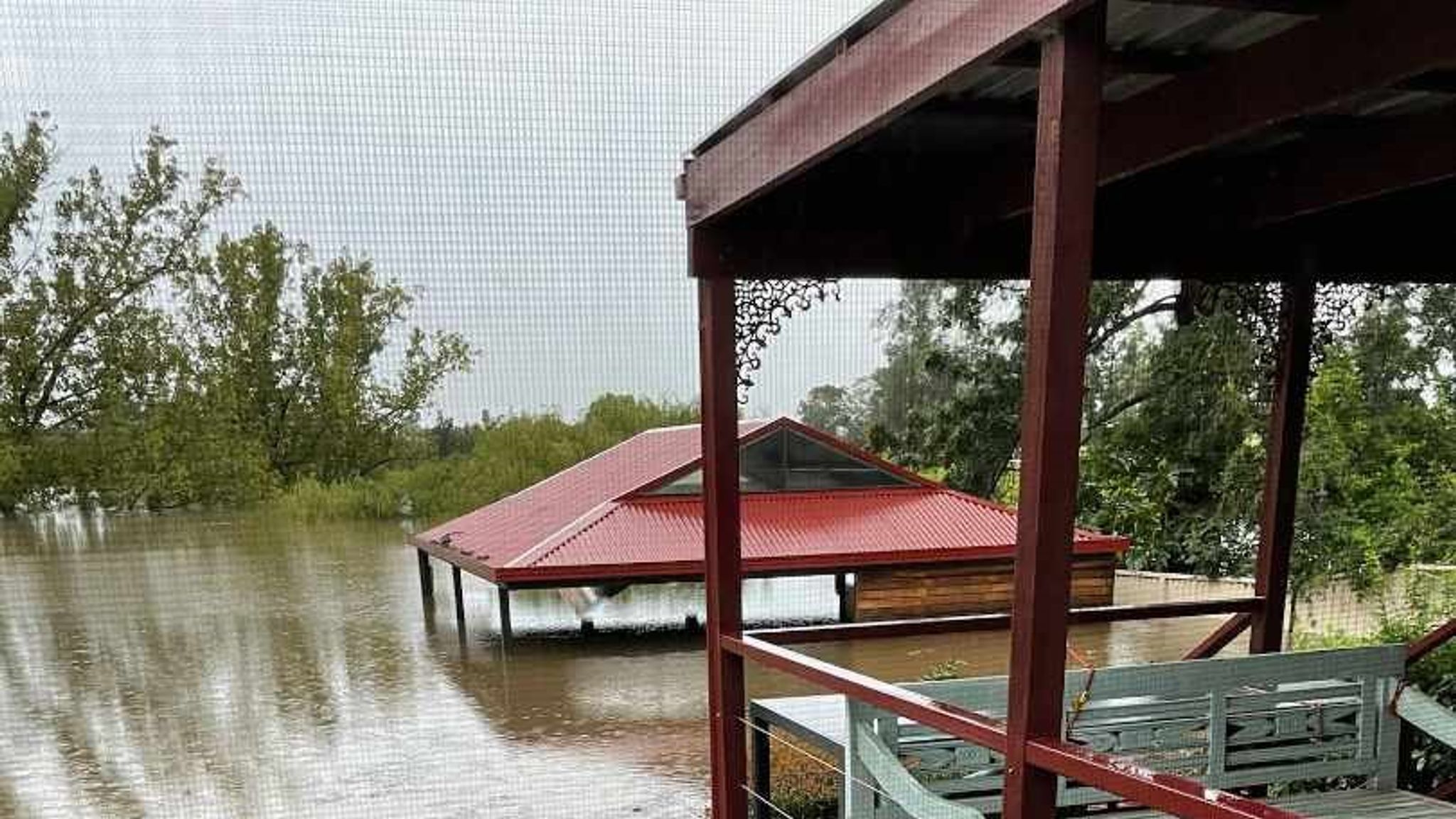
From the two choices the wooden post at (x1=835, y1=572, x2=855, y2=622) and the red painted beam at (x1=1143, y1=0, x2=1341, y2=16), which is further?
the wooden post at (x1=835, y1=572, x2=855, y2=622)

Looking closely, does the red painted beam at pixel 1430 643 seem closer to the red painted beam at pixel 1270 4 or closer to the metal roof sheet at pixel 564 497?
the red painted beam at pixel 1270 4

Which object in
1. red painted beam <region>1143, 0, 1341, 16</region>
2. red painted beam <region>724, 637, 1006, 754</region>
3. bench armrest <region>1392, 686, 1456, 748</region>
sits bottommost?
bench armrest <region>1392, 686, 1456, 748</region>

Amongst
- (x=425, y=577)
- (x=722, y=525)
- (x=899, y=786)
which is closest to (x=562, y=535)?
(x=425, y=577)

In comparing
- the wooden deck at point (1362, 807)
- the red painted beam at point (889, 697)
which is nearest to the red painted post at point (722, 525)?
the red painted beam at point (889, 697)

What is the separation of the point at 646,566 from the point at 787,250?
3960mm

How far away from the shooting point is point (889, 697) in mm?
1564

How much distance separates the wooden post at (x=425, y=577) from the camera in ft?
15.9

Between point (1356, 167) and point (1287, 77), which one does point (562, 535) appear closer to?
point (1356, 167)

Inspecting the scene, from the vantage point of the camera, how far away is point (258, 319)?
3.21 metres

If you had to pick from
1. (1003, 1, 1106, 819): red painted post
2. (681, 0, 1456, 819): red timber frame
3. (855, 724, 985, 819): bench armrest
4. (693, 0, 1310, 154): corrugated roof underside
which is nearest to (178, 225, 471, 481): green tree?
(681, 0, 1456, 819): red timber frame

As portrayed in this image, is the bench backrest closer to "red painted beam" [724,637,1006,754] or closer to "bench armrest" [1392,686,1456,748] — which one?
"bench armrest" [1392,686,1456,748]

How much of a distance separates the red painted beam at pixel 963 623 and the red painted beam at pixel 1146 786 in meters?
1.18

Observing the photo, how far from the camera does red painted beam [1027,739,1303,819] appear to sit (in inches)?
38.6

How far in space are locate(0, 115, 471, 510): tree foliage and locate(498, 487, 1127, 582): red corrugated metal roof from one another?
2.24 metres
